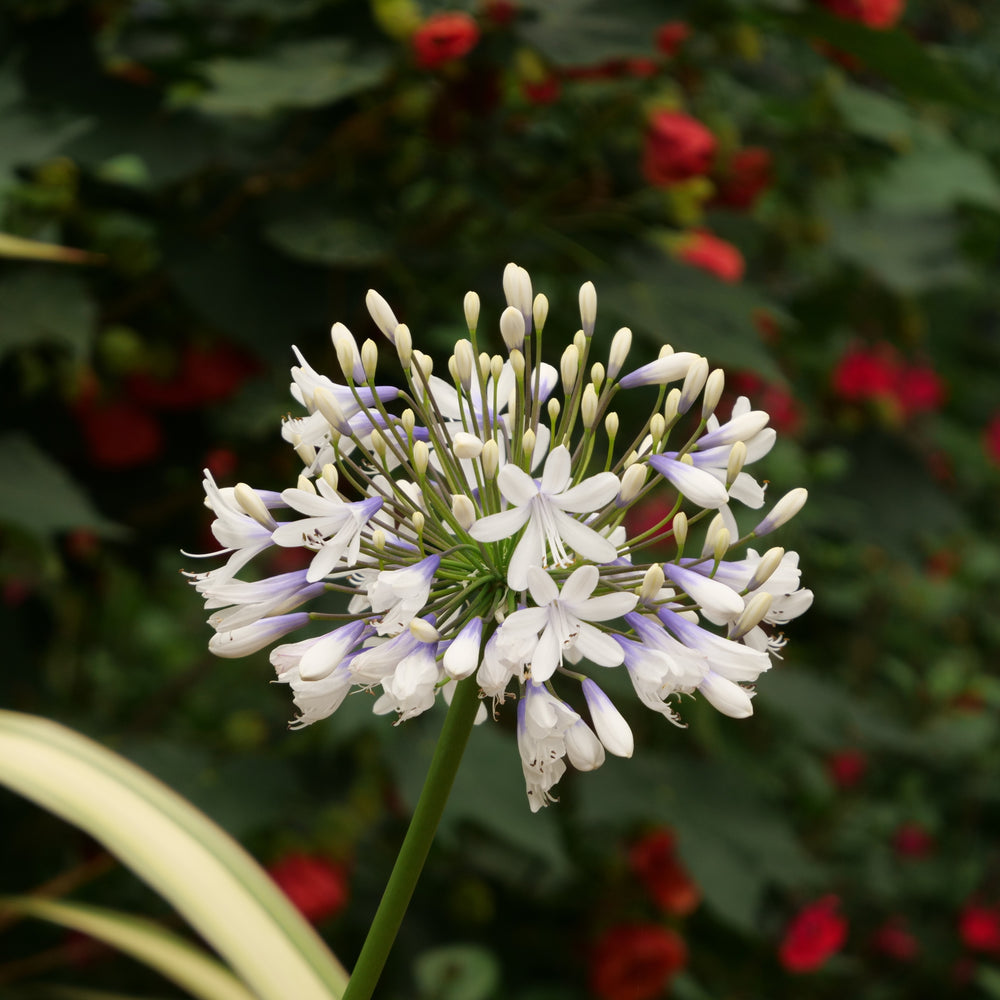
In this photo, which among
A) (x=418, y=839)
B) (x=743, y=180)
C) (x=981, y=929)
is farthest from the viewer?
(x=981, y=929)

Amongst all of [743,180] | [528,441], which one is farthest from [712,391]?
[743,180]

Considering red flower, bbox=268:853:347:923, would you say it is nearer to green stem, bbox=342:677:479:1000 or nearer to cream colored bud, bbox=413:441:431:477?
green stem, bbox=342:677:479:1000

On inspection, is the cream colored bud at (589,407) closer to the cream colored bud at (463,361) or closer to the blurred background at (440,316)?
the cream colored bud at (463,361)

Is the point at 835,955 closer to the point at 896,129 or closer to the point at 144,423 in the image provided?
the point at 896,129

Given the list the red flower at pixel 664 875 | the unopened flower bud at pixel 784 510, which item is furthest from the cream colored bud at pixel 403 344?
the red flower at pixel 664 875

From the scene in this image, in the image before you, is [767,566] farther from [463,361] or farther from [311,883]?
[311,883]
